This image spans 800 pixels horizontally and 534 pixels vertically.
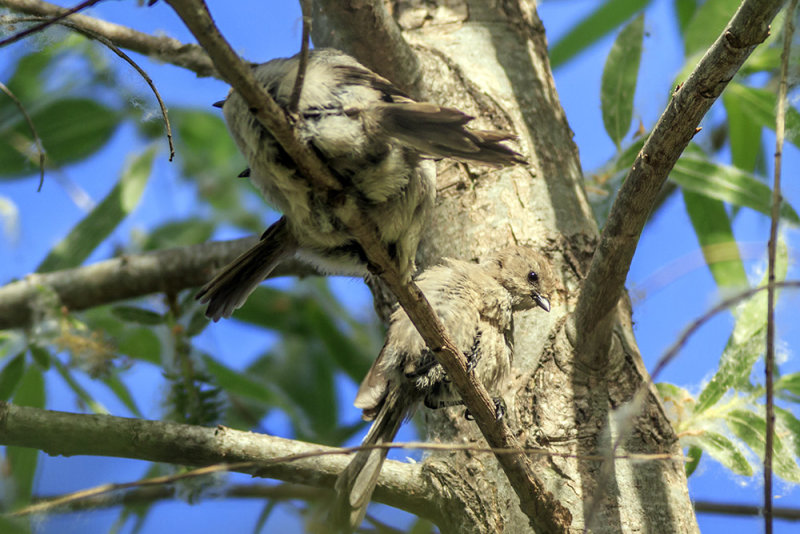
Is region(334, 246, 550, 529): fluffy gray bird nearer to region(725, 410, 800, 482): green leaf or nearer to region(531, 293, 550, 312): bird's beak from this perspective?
region(531, 293, 550, 312): bird's beak

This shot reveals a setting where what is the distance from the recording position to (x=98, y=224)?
3.94 meters

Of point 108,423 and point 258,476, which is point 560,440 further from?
point 108,423

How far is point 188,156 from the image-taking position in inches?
203

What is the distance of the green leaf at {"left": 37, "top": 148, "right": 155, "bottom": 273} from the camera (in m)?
3.92

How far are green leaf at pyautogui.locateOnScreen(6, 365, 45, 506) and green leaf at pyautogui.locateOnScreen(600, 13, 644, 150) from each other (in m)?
2.61

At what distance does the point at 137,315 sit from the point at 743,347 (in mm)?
2572

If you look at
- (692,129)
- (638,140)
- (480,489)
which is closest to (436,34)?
(638,140)

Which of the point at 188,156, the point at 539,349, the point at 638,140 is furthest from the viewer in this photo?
the point at 188,156

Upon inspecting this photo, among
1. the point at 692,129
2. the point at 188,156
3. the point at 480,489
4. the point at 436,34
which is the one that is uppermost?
the point at 188,156

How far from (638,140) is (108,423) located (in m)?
2.41

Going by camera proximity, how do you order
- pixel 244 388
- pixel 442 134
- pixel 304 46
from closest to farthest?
pixel 304 46 → pixel 442 134 → pixel 244 388

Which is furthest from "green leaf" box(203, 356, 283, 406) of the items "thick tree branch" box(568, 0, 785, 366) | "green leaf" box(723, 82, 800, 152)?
"green leaf" box(723, 82, 800, 152)

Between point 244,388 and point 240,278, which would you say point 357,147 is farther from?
point 244,388

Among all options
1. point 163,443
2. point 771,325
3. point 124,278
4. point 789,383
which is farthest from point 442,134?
point 124,278
